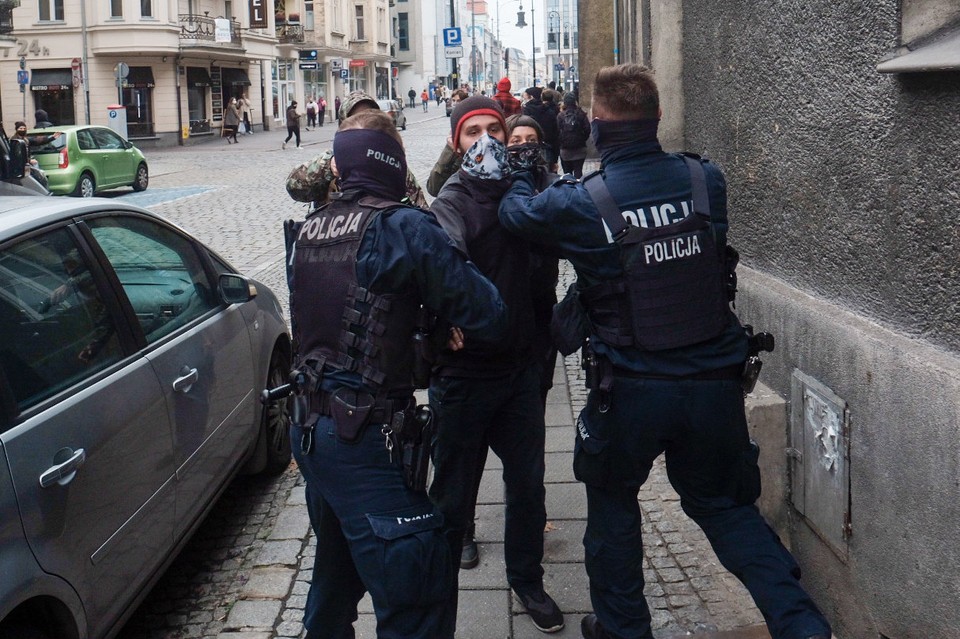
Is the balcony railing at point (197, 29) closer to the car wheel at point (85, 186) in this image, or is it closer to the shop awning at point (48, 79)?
the shop awning at point (48, 79)

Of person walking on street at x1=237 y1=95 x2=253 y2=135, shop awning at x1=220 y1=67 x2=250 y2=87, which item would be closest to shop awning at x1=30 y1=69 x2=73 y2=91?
person walking on street at x1=237 y1=95 x2=253 y2=135

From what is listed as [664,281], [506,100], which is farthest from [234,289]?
[506,100]

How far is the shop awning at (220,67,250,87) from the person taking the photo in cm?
4684

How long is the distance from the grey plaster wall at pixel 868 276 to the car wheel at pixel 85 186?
62.0 ft

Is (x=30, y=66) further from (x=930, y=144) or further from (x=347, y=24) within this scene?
(x=930, y=144)

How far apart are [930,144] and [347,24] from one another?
7280 centimetres

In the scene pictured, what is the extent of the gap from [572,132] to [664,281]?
11.8 meters

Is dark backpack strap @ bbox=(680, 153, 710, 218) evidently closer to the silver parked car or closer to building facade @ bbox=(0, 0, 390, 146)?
the silver parked car

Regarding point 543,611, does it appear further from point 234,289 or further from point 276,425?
point 276,425

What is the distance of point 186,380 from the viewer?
4.18 meters

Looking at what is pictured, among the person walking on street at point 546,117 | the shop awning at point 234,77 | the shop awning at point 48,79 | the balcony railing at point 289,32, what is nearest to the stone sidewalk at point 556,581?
the person walking on street at point 546,117

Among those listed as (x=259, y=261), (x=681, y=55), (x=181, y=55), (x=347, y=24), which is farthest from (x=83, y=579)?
(x=347, y=24)

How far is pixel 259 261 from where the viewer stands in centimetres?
1255

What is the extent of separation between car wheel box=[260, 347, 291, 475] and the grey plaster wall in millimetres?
2400
